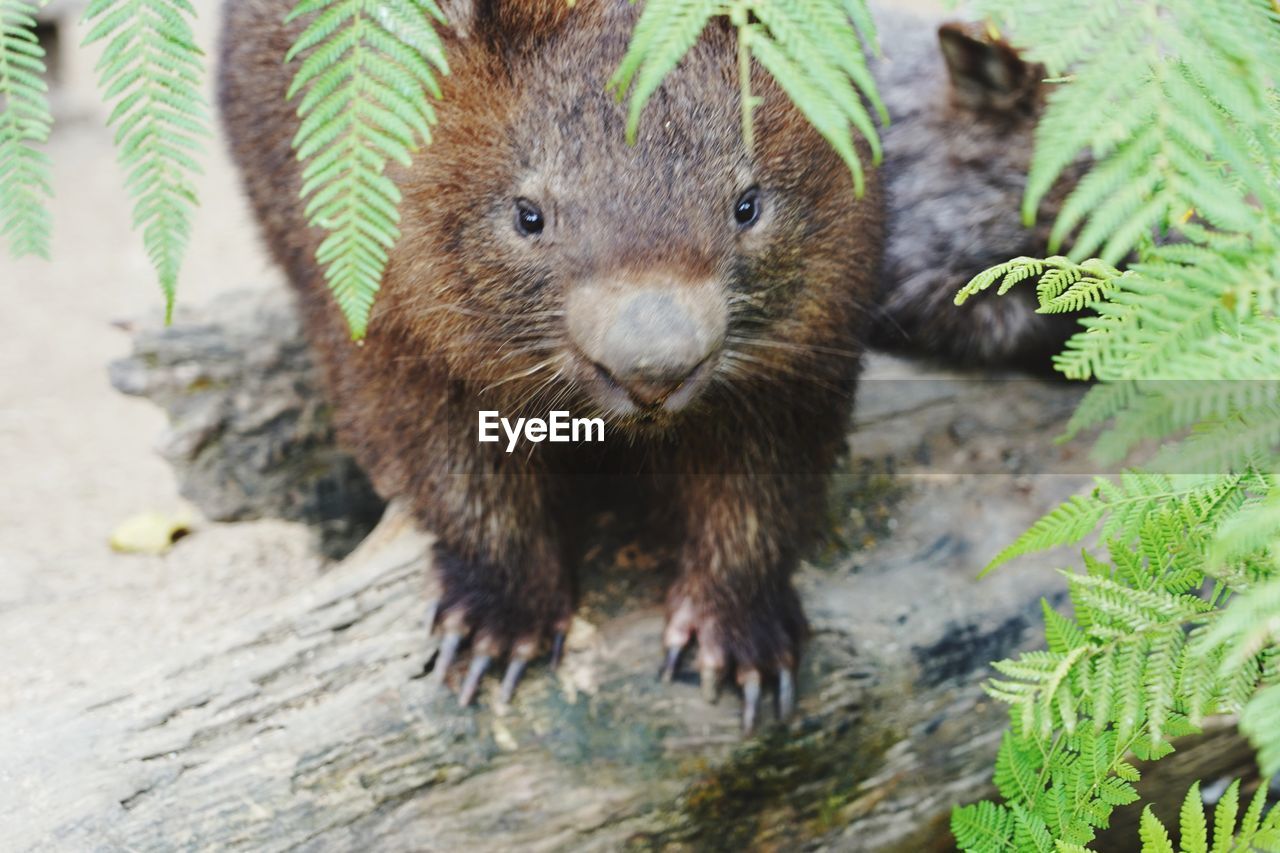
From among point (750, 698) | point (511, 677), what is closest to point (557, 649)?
point (511, 677)

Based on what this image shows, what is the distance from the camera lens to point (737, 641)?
10.9ft

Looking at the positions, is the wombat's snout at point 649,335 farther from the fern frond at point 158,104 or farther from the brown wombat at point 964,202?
the brown wombat at point 964,202

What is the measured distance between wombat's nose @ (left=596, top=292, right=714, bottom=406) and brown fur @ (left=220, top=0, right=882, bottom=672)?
13cm

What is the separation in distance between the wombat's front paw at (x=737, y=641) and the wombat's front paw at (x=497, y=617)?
0.31 metres

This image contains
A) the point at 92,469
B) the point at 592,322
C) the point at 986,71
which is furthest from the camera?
the point at 92,469

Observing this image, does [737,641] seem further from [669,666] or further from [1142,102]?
[1142,102]

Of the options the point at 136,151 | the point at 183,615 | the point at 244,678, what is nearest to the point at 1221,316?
the point at 136,151

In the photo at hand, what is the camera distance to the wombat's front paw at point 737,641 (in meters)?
3.31

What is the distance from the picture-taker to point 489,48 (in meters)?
2.58

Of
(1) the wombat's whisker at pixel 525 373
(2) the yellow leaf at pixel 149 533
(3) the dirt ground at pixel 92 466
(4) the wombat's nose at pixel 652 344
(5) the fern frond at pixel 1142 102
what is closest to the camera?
(5) the fern frond at pixel 1142 102

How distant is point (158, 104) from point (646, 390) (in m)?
0.99

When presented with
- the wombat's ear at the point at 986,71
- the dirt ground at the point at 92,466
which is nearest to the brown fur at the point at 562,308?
the dirt ground at the point at 92,466

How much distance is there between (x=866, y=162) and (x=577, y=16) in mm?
830

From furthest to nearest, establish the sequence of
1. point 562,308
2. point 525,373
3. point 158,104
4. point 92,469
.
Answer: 1. point 92,469
2. point 525,373
3. point 562,308
4. point 158,104
